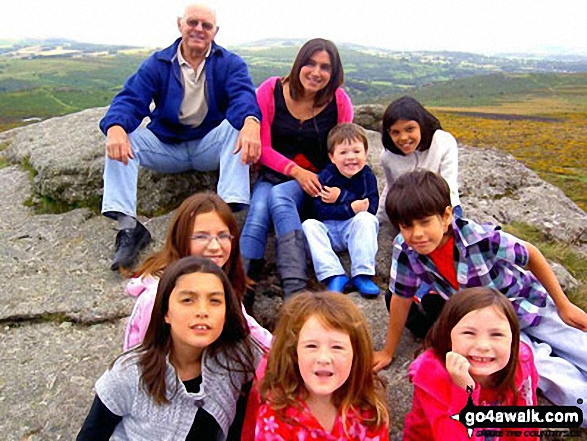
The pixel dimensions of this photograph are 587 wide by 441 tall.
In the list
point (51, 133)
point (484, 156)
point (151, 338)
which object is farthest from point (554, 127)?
point (151, 338)

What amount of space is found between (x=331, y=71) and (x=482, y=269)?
10.7 ft

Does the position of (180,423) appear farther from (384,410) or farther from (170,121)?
(170,121)

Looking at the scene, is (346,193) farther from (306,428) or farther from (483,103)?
(483,103)

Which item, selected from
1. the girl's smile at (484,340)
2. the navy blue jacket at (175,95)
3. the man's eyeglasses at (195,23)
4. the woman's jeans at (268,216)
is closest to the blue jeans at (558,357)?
the girl's smile at (484,340)

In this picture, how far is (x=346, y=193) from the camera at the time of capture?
6.68m

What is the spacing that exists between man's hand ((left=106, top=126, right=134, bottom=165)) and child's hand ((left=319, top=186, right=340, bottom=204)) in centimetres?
237

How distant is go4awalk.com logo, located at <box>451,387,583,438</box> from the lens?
3.81 m

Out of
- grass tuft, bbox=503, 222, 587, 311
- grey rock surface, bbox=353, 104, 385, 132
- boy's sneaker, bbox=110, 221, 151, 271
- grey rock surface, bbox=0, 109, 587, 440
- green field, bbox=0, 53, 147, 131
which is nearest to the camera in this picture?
grey rock surface, bbox=0, 109, 587, 440

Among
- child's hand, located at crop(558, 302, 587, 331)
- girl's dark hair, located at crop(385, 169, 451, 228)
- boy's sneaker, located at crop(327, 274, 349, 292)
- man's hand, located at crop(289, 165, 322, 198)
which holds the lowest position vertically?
boy's sneaker, located at crop(327, 274, 349, 292)

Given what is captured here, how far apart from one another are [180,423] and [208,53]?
495 cm

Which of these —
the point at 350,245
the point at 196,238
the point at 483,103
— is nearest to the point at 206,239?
the point at 196,238

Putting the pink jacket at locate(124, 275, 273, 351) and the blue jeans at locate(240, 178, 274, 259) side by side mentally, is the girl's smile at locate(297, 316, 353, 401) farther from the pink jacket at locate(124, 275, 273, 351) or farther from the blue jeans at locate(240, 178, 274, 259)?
the blue jeans at locate(240, 178, 274, 259)

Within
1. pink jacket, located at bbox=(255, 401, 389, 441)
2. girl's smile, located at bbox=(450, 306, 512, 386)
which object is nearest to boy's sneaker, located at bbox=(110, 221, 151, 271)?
pink jacket, located at bbox=(255, 401, 389, 441)

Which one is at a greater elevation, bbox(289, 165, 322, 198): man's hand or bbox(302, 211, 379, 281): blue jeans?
bbox(289, 165, 322, 198): man's hand
